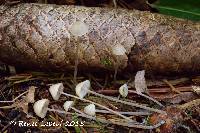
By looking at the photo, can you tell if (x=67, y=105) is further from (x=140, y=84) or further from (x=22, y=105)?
(x=140, y=84)

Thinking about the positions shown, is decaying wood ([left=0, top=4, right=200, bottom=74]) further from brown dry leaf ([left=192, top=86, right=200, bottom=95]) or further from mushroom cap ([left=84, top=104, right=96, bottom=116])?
mushroom cap ([left=84, top=104, right=96, bottom=116])

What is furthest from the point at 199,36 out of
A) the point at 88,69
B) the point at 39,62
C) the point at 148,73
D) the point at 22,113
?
the point at 22,113

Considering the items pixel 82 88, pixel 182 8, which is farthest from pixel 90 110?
pixel 182 8

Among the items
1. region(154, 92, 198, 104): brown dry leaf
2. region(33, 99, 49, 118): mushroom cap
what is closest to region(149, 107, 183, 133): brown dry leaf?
region(154, 92, 198, 104): brown dry leaf

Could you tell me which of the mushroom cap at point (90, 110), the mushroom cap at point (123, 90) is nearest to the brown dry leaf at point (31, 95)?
the mushroom cap at point (90, 110)

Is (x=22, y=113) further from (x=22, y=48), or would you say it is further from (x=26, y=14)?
(x=26, y=14)
